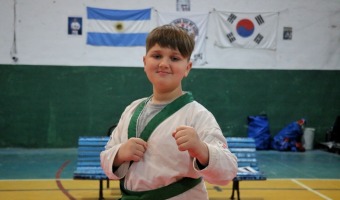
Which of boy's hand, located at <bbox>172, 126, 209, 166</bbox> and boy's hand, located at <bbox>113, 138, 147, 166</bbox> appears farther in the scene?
boy's hand, located at <bbox>113, 138, 147, 166</bbox>

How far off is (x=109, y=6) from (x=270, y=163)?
5.47 m

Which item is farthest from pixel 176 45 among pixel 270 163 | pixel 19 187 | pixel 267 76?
pixel 267 76

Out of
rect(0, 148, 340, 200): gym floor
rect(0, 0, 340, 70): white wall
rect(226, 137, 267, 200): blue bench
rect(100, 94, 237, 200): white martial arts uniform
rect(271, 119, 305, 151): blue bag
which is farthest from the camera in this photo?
rect(271, 119, 305, 151): blue bag

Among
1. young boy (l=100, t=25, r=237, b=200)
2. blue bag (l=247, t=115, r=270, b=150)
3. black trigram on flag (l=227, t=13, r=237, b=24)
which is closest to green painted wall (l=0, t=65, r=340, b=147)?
blue bag (l=247, t=115, r=270, b=150)

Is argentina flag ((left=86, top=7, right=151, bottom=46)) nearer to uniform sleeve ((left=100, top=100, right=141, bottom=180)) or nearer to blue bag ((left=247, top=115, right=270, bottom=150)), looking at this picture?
blue bag ((left=247, top=115, right=270, bottom=150))

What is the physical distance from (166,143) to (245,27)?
8.17 meters

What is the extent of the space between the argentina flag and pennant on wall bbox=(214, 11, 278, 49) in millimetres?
1968

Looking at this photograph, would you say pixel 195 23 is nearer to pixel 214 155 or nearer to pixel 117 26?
pixel 117 26

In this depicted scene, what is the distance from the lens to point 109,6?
28.7 feet

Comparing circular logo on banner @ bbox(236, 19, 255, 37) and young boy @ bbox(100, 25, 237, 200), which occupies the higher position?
circular logo on banner @ bbox(236, 19, 255, 37)

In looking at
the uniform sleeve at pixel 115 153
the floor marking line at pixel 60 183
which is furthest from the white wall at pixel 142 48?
the uniform sleeve at pixel 115 153

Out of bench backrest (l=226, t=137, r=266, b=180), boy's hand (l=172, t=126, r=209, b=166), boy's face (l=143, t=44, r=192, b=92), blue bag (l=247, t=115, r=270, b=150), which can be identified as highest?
boy's face (l=143, t=44, r=192, b=92)

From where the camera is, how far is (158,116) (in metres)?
1.53

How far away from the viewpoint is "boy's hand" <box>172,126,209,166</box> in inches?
50.8
